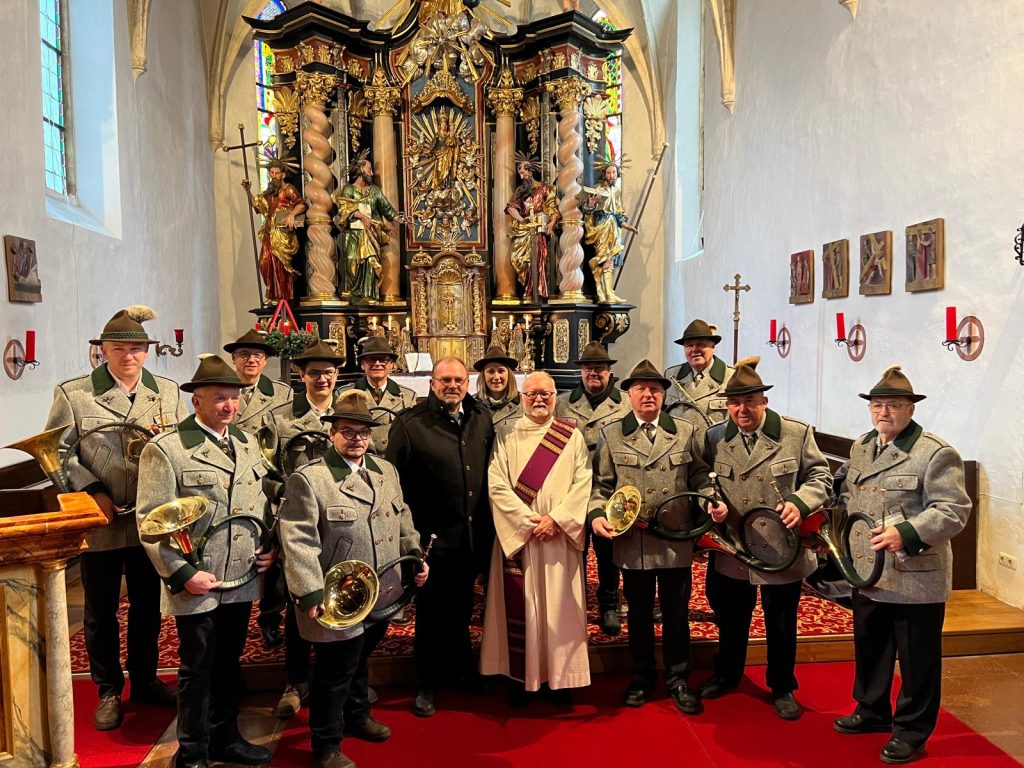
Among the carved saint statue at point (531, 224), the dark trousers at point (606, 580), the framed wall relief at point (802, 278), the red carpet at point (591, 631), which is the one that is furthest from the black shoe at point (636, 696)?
the carved saint statue at point (531, 224)

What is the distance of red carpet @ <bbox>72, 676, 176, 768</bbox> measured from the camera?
3.92m

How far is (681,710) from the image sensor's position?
4.41 m

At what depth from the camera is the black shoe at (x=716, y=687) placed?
457cm

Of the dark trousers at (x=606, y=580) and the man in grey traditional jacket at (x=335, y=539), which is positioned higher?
the man in grey traditional jacket at (x=335, y=539)

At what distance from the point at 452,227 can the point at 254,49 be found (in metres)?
4.93

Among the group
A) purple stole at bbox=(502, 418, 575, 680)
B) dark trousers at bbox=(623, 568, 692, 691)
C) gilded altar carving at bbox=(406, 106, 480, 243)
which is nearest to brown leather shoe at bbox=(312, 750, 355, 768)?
purple stole at bbox=(502, 418, 575, 680)

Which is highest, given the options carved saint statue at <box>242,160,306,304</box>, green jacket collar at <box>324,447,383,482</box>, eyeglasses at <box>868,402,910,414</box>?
carved saint statue at <box>242,160,306,304</box>

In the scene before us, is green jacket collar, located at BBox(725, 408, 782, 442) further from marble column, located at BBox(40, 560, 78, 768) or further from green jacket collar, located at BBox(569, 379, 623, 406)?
marble column, located at BBox(40, 560, 78, 768)

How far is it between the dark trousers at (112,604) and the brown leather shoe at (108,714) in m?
0.03

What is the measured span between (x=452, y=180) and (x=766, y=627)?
10004 mm

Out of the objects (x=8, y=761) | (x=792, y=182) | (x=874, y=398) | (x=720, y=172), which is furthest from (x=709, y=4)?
(x=8, y=761)

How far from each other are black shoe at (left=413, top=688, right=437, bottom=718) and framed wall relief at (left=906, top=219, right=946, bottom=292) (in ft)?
16.5

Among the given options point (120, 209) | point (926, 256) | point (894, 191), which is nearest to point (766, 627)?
point (926, 256)

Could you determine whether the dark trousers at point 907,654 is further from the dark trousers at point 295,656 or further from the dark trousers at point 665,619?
the dark trousers at point 295,656
